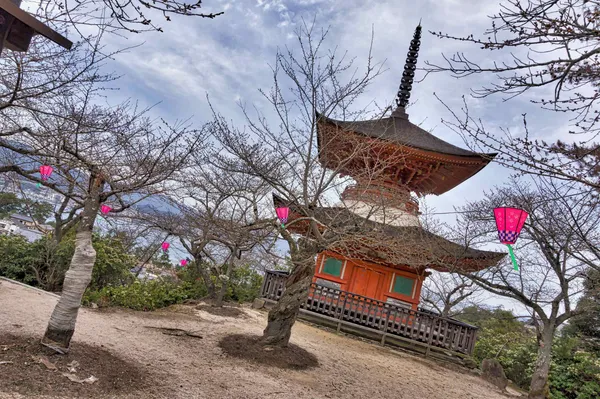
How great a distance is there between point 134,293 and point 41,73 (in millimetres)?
5550

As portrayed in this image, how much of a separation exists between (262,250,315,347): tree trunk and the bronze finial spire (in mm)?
8784

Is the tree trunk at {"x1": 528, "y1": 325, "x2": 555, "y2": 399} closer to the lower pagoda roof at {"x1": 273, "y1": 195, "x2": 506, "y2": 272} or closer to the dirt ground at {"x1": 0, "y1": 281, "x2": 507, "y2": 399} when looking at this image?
the dirt ground at {"x1": 0, "y1": 281, "x2": 507, "y2": 399}

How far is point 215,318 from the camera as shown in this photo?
28.6ft

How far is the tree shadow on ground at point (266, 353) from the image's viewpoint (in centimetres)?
579

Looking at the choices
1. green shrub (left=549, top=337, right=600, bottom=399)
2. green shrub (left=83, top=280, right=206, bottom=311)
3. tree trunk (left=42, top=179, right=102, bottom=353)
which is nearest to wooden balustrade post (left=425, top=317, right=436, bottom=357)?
green shrub (left=549, top=337, right=600, bottom=399)

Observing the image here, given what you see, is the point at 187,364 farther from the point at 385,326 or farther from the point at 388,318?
the point at 388,318

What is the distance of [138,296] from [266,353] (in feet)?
13.2

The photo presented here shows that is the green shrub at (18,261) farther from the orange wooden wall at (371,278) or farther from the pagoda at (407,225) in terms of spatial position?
the orange wooden wall at (371,278)

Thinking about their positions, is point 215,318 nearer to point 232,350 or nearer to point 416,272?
point 232,350

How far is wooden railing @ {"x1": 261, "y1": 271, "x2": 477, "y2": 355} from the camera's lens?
10.3m

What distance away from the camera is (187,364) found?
16.4 feet

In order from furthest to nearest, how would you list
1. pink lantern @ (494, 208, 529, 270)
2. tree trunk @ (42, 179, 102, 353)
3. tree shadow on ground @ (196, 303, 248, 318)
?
tree shadow on ground @ (196, 303, 248, 318) < pink lantern @ (494, 208, 529, 270) < tree trunk @ (42, 179, 102, 353)

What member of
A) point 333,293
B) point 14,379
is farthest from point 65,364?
point 333,293

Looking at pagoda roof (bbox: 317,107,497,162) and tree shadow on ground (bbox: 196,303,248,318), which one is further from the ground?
pagoda roof (bbox: 317,107,497,162)
